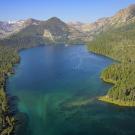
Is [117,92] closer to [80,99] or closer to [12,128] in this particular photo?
[80,99]

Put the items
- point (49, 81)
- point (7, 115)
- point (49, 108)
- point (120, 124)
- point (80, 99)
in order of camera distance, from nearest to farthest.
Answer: point (120, 124)
point (7, 115)
point (49, 108)
point (80, 99)
point (49, 81)

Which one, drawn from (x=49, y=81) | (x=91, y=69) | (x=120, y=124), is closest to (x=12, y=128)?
(x=120, y=124)

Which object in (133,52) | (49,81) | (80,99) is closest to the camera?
(80,99)

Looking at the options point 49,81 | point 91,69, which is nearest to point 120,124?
point 49,81

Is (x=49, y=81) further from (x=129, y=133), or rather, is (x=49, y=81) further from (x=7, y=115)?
(x=129, y=133)

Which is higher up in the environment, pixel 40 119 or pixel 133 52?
pixel 133 52

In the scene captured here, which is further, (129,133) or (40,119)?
(40,119)
